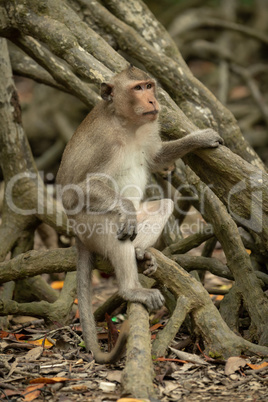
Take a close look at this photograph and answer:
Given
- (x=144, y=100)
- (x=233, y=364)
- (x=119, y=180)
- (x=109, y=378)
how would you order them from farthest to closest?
(x=119, y=180) → (x=144, y=100) → (x=233, y=364) → (x=109, y=378)

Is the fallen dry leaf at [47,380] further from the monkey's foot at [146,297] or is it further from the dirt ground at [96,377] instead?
the monkey's foot at [146,297]

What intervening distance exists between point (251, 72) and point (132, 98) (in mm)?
6229

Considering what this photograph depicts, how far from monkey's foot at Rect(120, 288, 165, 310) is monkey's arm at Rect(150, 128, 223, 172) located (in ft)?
3.72

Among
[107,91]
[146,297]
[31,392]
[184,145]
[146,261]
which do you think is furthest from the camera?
[107,91]

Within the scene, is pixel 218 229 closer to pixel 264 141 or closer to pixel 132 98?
pixel 132 98

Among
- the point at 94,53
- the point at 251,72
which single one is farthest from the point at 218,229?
the point at 251,72

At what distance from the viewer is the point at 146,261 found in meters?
4.13

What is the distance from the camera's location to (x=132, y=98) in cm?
456

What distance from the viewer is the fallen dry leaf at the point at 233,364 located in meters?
3.70

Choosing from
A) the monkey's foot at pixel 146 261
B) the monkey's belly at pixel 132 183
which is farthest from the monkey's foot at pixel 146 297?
the monkey's belly at pixel 132 183

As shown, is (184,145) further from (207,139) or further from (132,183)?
(132,183)

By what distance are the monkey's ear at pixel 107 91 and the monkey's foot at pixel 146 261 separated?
1291mm

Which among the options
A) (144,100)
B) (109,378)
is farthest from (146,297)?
(144,100)

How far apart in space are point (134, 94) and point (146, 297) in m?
1.63
